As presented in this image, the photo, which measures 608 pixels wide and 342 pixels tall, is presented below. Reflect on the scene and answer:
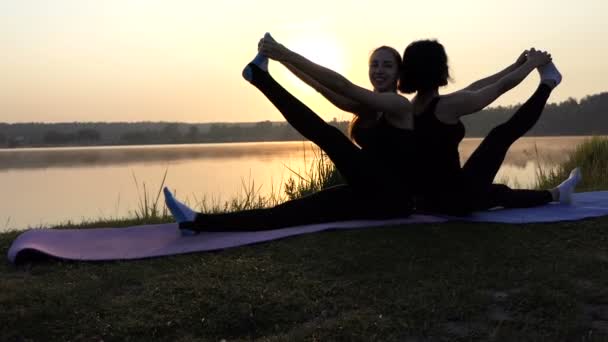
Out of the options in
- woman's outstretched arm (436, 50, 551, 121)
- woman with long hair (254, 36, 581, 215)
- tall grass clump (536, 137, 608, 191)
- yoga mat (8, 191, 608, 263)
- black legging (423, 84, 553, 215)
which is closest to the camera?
yoga mat (8, 191, 608, 263)

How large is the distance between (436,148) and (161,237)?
1.43 m

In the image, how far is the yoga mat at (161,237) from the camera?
7.77 ft

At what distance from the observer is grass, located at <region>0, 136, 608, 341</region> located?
1.66 meters

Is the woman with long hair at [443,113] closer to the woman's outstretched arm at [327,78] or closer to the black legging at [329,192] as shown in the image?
the woman's outstretched arm at [327,78]

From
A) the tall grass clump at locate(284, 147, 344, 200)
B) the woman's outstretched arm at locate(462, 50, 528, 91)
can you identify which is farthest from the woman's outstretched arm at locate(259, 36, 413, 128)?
the tall grass clump at locate(284, 147, 344, 200)

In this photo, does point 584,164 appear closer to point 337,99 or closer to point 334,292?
point 337,99

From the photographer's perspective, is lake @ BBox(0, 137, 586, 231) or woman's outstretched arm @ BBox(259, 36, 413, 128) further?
lake @ BBox(0, 137, 586, 231)

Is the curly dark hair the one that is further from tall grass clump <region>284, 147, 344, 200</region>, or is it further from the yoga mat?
tall grass clump <region>284, 147, 344, 200</region>

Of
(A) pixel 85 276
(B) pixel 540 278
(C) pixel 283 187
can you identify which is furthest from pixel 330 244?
(C) pixel 283 187

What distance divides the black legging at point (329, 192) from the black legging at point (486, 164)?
0.22 m

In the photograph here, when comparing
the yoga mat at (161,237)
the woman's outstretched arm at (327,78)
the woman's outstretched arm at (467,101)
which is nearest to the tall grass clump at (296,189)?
the yoga mat at (161,237)

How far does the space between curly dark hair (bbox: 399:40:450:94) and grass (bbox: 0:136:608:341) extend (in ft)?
Result: 2.50

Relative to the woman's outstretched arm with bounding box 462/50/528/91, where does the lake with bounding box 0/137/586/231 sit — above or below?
below

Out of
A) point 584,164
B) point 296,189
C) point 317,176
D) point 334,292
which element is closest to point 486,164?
point 334,292
